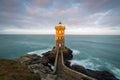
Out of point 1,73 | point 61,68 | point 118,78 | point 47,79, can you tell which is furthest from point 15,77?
point 118,78

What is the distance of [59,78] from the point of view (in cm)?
1956

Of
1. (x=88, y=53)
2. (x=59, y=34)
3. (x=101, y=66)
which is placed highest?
(x=59, y=34)

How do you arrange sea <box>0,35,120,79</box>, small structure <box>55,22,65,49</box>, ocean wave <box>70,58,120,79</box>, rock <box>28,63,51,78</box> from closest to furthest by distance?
rock <box>28,63,51,78</box>
ocean wave <box>70,58,120,79</box>
sea <box>0,35,120,79</box>
small structure <box>55,22,65,49</box>

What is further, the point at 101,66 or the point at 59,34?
the point at 59,34

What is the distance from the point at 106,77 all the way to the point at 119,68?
11.2 meters

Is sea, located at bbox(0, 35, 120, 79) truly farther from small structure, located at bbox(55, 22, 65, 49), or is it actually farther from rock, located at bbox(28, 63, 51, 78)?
rock, located at bbox(28, 63, 51, 78)

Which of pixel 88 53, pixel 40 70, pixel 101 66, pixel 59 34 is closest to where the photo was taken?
pixel 40 70

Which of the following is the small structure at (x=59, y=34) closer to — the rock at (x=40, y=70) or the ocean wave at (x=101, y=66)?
the ocean wave at (x=101, y=66)

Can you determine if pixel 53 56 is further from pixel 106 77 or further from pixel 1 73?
pixel 1 73

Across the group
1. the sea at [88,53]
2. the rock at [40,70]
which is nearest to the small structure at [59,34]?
the sea at [88,53]

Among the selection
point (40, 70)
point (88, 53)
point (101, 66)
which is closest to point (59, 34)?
point (101, 66)

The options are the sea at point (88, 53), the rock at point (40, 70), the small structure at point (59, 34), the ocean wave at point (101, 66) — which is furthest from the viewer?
the small structure at point (59, 34)

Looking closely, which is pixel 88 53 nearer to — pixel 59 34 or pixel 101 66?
pixel 101 66

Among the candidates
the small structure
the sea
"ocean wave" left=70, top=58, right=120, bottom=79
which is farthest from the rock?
the small structure
